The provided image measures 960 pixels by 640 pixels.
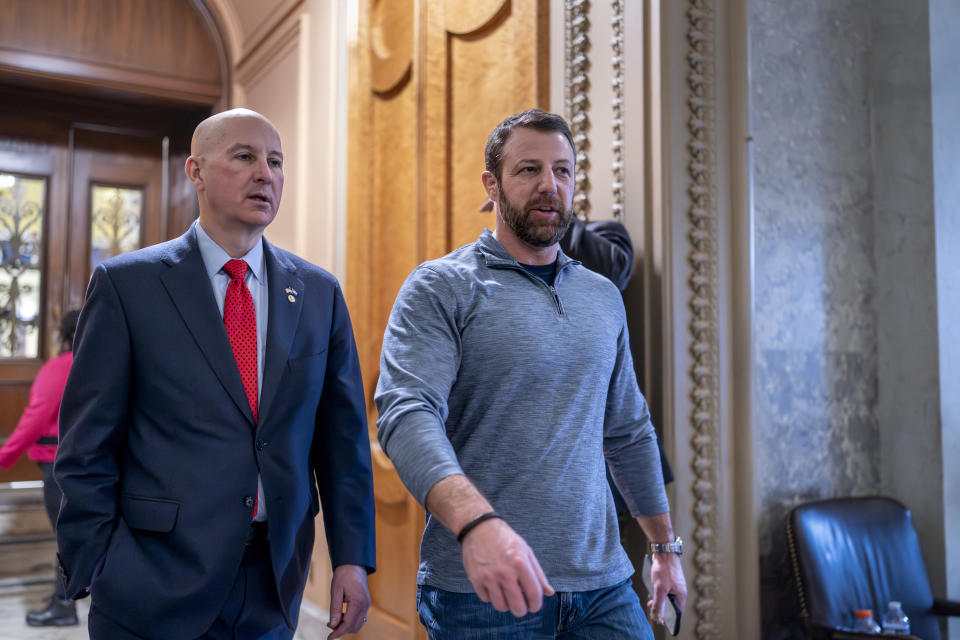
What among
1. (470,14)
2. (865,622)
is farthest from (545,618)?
(470,14)

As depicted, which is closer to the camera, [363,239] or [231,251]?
[231,251]

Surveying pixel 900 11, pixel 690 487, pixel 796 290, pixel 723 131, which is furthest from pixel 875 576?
pixel 900 11

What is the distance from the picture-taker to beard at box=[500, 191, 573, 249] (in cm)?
164

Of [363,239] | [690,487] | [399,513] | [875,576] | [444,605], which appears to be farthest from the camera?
[363,239]

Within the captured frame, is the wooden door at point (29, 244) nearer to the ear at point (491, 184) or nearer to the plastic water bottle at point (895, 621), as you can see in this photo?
the ear at point (491, 184)

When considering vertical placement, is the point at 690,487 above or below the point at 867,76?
below

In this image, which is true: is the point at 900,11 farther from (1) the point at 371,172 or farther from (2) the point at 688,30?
(1) the point at 371,172

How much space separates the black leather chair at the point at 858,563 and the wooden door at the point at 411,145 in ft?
4.85

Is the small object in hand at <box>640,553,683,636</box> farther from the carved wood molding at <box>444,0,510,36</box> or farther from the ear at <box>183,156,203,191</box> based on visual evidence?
the carved wood molding at <box>444,0,510,36</box>

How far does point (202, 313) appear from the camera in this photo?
62.9 inches

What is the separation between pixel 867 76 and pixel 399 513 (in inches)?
97.9

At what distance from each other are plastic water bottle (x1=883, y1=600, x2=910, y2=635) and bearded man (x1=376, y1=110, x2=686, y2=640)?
4.30ft

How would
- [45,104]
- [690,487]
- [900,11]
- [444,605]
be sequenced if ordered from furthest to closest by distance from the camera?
[45,104] < [900,11] < [690,487] < [444,605]

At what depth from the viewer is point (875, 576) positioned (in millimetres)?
2637
